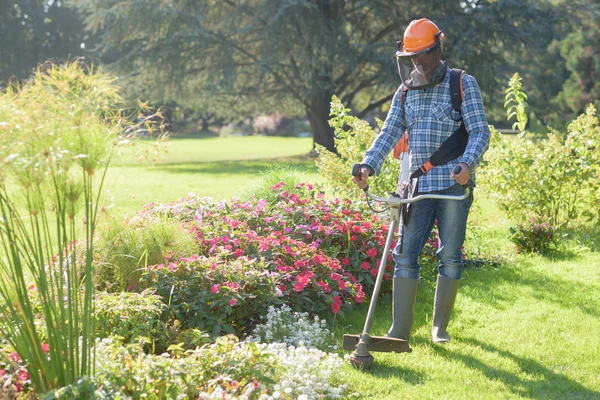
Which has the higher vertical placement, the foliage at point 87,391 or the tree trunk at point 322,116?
the tree trunk at point 322,116

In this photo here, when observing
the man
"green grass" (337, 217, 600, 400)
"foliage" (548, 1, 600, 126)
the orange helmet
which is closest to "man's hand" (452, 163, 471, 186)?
the man

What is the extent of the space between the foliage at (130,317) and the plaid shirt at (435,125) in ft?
4.78

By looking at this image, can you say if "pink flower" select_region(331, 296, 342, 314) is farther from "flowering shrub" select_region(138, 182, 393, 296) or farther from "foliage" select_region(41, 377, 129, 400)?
"foliage" select_region(41, 377, 129, 400)

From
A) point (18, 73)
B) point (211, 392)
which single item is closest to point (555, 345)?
point (211, 392)

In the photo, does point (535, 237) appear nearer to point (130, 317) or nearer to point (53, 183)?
point (130, 317)

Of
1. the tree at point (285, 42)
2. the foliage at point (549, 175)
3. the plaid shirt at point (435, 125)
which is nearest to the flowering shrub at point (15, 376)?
the plaid shirt at point (435, 125)

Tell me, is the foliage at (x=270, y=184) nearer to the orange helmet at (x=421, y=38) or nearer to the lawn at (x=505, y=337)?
the lawn at (x=505, y=337)

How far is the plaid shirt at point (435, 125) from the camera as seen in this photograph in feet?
12.8

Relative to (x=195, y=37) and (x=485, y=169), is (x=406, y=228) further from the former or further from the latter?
(x=195, y=37)

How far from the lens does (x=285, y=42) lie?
20.9 m

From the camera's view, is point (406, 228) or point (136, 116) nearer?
point (136, 116)

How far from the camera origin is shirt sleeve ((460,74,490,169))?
381cm

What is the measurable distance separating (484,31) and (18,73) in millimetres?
33413

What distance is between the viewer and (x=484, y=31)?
1991 centimetres
